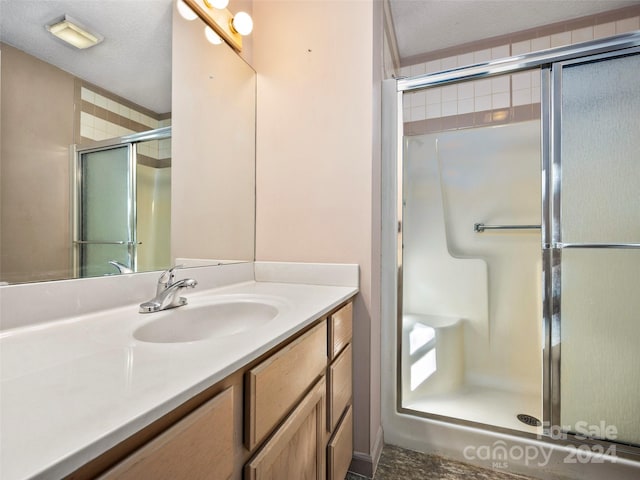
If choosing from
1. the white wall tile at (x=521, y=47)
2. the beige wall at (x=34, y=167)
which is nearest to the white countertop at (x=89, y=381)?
the beige wall at (x=34, y=167)

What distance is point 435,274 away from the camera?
79.0 inches

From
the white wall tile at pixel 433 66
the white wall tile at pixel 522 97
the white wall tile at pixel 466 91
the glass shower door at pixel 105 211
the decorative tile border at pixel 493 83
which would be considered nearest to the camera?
the glass shower door at pixel 105 211

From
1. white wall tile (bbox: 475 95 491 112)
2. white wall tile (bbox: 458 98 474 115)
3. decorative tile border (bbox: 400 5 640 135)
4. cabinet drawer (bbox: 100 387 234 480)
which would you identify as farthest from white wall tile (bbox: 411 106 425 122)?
cabinet drawer (bbox: 100 387 234 480)

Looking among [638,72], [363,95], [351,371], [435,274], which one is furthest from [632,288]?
[363,95]

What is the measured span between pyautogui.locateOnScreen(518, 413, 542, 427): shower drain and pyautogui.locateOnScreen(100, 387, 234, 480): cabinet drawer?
4.98 ft

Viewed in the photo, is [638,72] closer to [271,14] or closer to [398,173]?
[398,173]

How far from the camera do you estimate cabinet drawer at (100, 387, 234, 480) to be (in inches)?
13.2

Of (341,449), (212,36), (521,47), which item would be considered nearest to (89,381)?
(341,449)

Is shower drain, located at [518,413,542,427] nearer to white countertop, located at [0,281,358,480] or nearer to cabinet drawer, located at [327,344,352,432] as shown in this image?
cabinet drawer, located at [327,344,352,432]

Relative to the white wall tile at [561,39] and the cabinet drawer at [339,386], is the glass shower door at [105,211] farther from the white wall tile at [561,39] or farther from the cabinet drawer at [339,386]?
the white wall tile at [561,39]

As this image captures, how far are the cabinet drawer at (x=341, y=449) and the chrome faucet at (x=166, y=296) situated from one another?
0.62 meters

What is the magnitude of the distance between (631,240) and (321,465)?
4.36ft

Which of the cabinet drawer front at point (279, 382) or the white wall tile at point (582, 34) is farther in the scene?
the white wall tile at point (582, 34)

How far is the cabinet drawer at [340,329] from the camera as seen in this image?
0.94 meters
